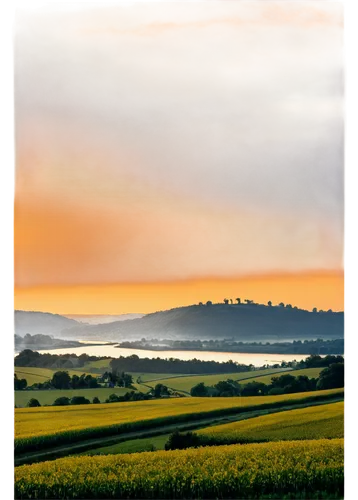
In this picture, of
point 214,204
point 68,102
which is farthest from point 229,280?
point 68,102

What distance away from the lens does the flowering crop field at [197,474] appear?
6770 millimetres

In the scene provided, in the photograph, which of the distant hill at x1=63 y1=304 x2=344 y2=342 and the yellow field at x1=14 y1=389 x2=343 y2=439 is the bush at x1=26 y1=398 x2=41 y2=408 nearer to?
the yellow field at x1=14 y1=389 x2=343 y2=439

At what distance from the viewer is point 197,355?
7.08m

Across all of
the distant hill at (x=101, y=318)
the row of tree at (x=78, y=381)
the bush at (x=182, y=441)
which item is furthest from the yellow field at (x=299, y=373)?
the distant hill at (x=101, y=318)

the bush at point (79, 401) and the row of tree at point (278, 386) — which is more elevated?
the row of tree at point (278, 386)

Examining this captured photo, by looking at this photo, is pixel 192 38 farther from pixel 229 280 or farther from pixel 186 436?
pixel 186 436

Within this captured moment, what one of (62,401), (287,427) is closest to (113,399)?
(62,401)

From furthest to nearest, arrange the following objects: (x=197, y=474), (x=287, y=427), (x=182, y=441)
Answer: (x=287, y=427) → (x=182, y=441) → (x=197, y=474)

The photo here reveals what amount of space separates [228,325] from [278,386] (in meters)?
0.70

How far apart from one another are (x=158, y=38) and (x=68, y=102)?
96 centimetres

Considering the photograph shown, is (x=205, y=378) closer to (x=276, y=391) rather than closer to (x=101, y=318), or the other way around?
(x=276, y=391)

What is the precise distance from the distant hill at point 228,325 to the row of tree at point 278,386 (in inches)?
12.8

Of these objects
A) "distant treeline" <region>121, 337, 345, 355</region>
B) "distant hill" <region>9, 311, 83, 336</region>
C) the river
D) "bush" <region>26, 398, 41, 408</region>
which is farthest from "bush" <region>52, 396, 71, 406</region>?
"distant treeline" <region>121, 337, 345, 355</region>

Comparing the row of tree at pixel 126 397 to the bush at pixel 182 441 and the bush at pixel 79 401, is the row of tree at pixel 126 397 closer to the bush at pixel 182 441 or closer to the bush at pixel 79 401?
the bush at pixel 79 401
